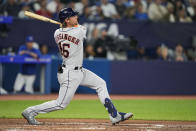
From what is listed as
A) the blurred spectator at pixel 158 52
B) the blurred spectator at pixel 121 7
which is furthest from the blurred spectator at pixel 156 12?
the blurred spectator at pixel 158 52

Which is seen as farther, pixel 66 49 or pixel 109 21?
pixel 109 21

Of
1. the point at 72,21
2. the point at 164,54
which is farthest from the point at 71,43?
the point at 164,54

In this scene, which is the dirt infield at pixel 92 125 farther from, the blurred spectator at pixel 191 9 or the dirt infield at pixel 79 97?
the blurred spectator at pixel 191 9

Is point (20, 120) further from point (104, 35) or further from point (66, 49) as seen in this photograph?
point (104, 35)

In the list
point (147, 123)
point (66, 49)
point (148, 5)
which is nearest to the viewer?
point (66, 49)

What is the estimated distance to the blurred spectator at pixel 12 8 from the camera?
58.6 feet

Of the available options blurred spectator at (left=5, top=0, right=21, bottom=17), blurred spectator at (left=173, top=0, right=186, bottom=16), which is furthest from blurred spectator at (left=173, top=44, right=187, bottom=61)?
blurred spectator at (left=5, top=0, right=21, bottom=17)

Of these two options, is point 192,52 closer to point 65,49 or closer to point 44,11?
point 44,11

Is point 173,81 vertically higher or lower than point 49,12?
lower

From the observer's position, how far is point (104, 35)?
17.6 meters

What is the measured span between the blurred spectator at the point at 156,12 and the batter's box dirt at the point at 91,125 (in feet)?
31.1

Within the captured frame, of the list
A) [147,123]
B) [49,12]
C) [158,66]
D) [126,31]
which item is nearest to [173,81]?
[158,66]

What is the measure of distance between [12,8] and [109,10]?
3.44 metres

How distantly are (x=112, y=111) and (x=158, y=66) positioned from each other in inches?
363
